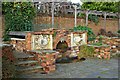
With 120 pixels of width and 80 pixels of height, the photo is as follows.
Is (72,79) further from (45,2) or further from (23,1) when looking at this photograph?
(45,2)

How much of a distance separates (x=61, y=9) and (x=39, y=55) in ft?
29.0

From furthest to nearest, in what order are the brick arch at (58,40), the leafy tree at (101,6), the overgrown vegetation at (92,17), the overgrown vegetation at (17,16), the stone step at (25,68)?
the leafy tree at (101,6) < the overgrown vegetation at (92,17) < the overgrown vegetation at (17,16) < the brick arch at (58,40) < the stone step at (25,68)

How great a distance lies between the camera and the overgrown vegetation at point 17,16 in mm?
12281

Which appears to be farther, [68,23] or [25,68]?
[68,23]

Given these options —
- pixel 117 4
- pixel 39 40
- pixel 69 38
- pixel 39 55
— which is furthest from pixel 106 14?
pixel 39 55

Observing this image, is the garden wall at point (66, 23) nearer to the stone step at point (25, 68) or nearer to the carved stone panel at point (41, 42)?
the carved stone panel at point (41, 42)

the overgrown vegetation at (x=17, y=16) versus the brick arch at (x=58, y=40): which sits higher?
the overgrown vegetation at (x=17, y=16)

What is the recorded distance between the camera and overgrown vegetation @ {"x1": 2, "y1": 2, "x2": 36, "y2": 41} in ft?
40.3

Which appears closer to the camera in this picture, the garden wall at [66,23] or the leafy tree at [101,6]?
the garden wall at [66,23]

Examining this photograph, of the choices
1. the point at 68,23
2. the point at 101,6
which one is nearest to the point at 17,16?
the point at 68,23

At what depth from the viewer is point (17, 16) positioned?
12578 mm

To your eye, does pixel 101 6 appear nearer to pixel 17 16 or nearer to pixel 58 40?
pixel 58 40

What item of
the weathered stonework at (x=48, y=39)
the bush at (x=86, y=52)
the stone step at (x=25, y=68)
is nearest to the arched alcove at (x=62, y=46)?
the weathered stonework at (x=48, y=39)

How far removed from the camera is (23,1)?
1327cm
